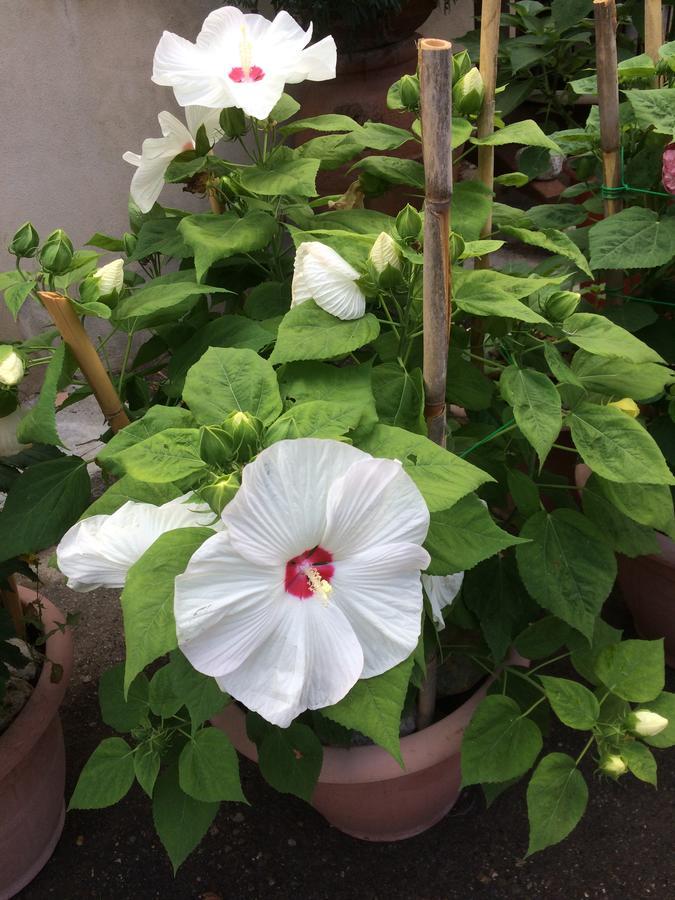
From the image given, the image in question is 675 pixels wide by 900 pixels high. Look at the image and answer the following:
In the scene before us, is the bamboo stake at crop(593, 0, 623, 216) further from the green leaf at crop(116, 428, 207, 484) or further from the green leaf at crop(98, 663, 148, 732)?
the green leaf at crop(98, 663, 148, 732)

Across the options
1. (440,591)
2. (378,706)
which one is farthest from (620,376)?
(378,706)

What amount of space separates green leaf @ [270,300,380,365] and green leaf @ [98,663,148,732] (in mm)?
590

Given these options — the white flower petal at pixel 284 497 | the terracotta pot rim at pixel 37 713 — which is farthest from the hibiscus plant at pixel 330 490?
the terracotta pot rim at pixel 37 713

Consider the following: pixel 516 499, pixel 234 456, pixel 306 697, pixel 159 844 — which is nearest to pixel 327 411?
pixel 234 456

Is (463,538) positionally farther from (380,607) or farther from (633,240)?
(633,240)

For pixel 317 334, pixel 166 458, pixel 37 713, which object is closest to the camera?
pixel 166 458

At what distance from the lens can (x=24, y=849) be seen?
1532mm

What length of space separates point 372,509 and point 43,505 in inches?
22.9

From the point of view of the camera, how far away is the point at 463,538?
0.87 meters

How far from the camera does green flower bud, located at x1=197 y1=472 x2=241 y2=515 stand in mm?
692

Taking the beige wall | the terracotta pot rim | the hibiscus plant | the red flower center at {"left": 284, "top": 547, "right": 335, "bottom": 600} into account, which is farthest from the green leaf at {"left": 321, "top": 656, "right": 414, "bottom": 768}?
the beige wall

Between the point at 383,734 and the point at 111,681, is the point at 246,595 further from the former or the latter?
the point at 111,681

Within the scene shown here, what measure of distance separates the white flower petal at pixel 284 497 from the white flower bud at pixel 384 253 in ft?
0.95

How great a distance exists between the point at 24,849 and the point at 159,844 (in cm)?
25
